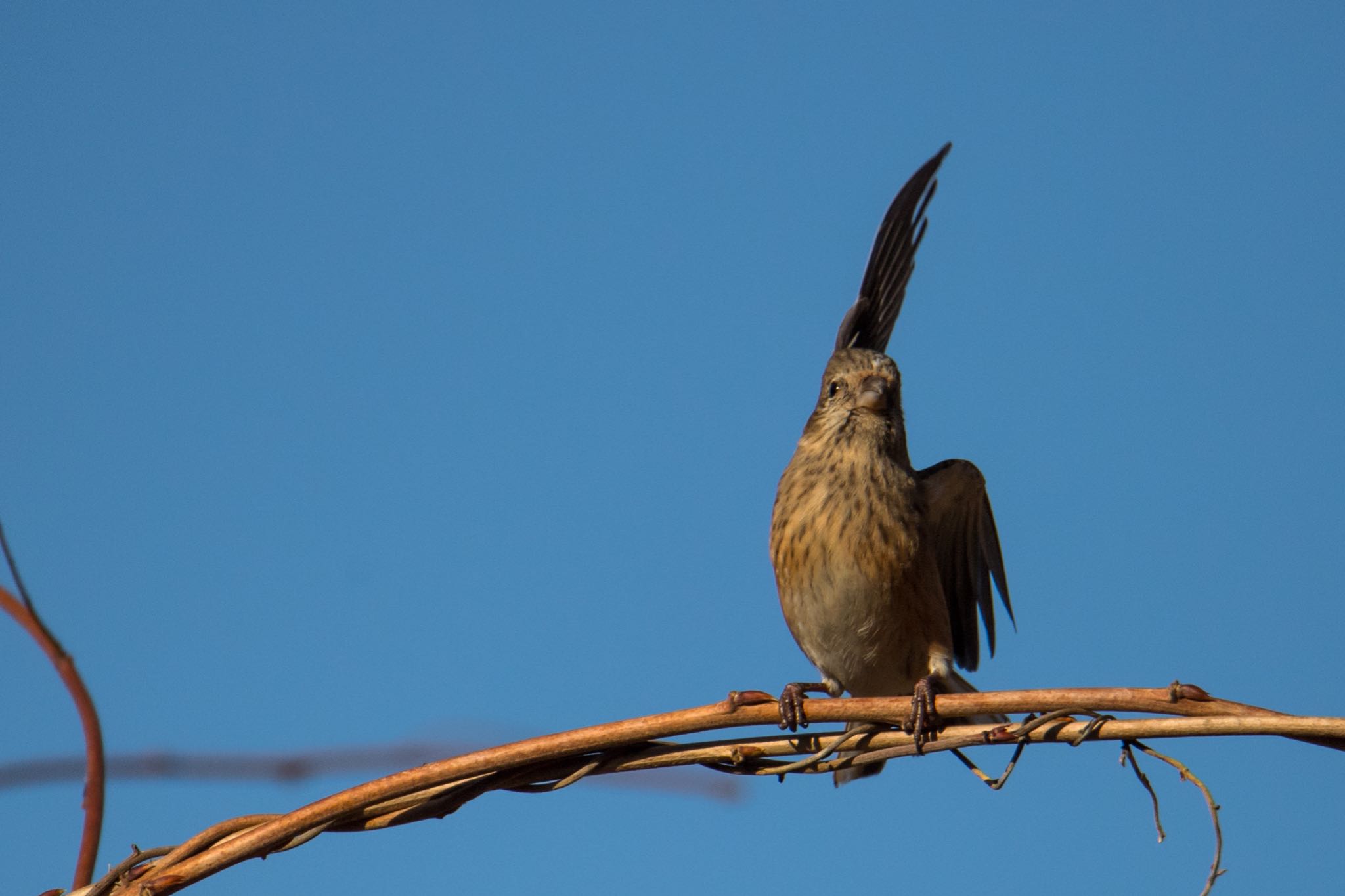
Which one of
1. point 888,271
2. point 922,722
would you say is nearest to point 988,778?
point 922,722

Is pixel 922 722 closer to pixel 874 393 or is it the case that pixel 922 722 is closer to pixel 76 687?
pixel 76 687

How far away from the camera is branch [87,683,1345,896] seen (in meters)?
2.28

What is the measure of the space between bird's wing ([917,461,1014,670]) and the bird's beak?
12.7 inches

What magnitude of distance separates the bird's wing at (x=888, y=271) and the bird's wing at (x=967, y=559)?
0.73 metres

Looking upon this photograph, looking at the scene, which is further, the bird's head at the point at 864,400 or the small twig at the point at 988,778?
the bird's head at the point at 864,400

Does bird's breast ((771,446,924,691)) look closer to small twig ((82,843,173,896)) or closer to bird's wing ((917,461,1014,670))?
bird's wing ((917,461,1014,670))

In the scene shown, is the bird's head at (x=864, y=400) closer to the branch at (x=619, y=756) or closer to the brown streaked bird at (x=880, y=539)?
the brown streaked bird at (x=880, y=539)

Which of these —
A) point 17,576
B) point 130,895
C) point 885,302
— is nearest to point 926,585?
point 885,302

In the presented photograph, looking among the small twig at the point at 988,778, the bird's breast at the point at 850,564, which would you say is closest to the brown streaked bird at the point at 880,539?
the bird's breast at the point at 850,564

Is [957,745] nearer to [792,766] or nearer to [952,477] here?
[792,766]

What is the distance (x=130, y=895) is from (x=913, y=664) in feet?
9.04

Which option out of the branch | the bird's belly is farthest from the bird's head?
the branch

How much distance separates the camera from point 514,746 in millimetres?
2377

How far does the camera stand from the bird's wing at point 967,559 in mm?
4902
